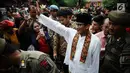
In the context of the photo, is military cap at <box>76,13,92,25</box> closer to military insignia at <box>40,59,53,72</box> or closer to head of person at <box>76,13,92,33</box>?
head of person at <box>76,13,92,33</box>

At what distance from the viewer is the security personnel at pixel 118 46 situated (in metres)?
4.44

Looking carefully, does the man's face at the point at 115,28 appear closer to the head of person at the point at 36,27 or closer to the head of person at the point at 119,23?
the head of person at the point at 119,23

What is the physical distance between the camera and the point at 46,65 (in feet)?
12.3

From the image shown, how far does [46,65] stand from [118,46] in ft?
4.61

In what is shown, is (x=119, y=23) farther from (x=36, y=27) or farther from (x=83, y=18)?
(x=36, y=27)

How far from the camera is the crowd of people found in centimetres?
368

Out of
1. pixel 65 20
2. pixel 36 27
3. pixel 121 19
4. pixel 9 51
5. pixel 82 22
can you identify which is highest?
pixel 9 51

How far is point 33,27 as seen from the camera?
7254 mm

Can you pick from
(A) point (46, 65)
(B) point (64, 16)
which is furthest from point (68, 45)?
(A) point (46, 65)

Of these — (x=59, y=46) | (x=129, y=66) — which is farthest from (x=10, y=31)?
(x=129, y=66)

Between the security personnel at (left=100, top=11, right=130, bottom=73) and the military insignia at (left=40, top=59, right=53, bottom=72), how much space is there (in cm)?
120

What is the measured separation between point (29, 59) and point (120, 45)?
158cm

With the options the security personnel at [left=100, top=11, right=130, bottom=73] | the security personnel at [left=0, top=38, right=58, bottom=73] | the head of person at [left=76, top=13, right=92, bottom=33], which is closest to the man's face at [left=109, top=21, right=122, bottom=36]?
the security personnel at [left=100, top=11, right=130, bottom=73]

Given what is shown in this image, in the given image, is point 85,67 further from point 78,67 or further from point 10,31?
point 10,31
